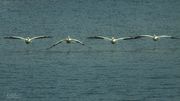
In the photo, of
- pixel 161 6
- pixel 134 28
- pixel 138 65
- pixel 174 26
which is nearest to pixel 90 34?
pixel 134 28

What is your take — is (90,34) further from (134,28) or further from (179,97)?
(179,97)

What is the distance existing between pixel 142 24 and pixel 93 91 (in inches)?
406

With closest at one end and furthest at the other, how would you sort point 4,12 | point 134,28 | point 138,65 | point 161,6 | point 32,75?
point 32,75, point 138,65, point 134,28, point 4,12, point 161,6

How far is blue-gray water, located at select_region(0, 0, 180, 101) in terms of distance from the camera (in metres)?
11.9

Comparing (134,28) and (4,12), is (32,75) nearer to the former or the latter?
(134,28)

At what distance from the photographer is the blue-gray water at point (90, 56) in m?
11.9

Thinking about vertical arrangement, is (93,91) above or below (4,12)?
below

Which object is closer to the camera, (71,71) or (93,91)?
(93,91)

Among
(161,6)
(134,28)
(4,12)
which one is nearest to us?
(134,28)

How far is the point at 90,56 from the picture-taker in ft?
50.6

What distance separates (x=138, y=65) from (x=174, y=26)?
7.72 m

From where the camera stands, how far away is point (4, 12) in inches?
941

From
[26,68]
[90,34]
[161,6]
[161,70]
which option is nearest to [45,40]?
[90,34]

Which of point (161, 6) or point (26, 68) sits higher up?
point (161, 6)
